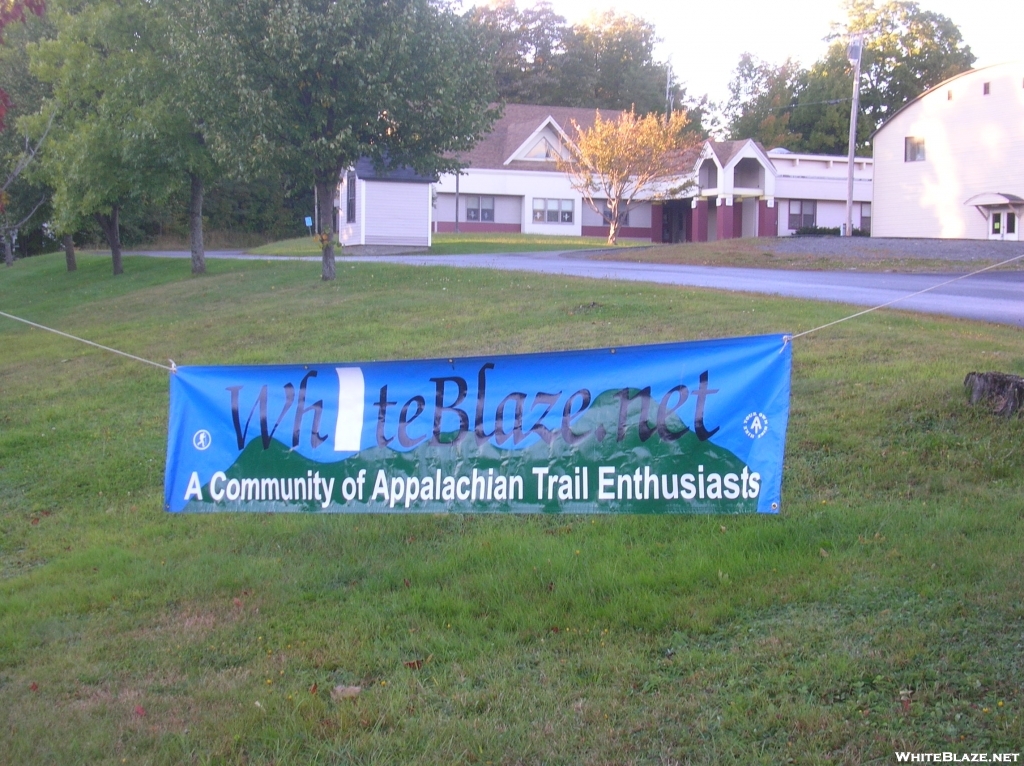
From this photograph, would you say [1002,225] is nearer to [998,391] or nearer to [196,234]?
[196,234]

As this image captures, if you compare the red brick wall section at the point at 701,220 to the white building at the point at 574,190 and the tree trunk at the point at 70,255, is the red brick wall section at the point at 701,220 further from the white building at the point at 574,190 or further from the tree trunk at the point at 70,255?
the tree trunk at the point at 70,255

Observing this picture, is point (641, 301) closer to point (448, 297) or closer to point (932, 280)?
point (448, 297)

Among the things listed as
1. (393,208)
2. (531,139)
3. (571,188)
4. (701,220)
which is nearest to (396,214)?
(393,208)

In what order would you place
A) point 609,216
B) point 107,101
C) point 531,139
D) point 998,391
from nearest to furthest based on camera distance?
1. point 998,391
2. point 107,101
3. point 531,139
4. point 609,216

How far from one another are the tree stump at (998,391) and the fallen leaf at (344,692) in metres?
5.17

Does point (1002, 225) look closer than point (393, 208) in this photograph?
No

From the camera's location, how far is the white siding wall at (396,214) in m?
37.6

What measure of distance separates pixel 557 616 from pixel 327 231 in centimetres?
1731

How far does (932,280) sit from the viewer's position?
62.2ft

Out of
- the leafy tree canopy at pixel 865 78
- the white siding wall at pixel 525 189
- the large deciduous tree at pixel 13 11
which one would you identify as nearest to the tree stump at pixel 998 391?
the large deciduous tree at pixel 13 11

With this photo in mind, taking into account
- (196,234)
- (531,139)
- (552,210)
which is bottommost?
(196,234)

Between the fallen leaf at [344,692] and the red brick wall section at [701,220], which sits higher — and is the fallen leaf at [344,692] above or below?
below

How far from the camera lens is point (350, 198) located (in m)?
39.7

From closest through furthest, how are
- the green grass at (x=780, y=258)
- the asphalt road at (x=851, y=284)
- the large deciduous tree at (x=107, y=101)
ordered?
the asphalt road at (x=851, y=284) < the green grass at (x=780, y=258) < the large deciduous tree at (x=107, y=101)
